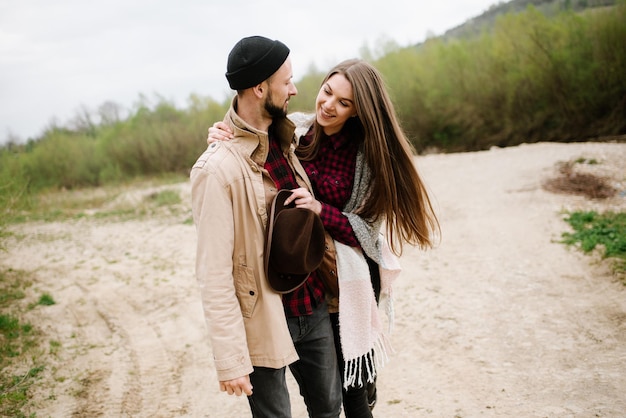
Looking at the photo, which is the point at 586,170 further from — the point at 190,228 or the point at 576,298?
the point at 190,228

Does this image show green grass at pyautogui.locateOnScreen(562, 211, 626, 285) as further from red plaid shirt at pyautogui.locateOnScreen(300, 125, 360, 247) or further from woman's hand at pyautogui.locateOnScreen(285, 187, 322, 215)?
woman's hand at pyautogui.locateOnScreen(285, 187, 322, 215)

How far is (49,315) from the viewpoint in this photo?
507 centimetres

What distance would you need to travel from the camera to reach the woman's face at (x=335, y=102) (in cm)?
198

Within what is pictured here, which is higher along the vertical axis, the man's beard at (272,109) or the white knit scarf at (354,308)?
the man's beard at (272,109)

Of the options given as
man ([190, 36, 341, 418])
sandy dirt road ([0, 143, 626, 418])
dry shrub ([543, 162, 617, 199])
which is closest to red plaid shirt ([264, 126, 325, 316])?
man ([190, 36, 341, 418])

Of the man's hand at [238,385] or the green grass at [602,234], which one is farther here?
the green grass at [602,234]

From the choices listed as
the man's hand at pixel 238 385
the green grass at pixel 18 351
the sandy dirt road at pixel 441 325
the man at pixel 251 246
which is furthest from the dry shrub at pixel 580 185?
the green grass at pixel 18 351

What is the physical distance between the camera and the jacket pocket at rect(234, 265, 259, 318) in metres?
1.68

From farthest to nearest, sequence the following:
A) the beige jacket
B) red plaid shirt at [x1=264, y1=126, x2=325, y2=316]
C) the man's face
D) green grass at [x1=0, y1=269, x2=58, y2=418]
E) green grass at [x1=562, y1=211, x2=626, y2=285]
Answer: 1. green grass at [x1=562, y1=211, x2=626, y2=285]
2. green grass at [x1=0, y1=269, x2=58, y2=418]
3. red plaid shirt at [x1=264, y1=126, x2=325, y2=316]
4. the man's face
5. the beige jacket

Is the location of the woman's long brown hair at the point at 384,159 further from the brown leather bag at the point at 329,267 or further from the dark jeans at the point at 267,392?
the dark jeans at the point at 267,392

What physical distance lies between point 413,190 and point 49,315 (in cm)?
467

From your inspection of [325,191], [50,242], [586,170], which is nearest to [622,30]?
[586,170]

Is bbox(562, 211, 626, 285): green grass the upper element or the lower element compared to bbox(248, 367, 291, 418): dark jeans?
lower

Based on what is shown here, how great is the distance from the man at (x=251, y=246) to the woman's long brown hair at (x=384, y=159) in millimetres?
338
